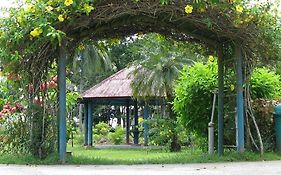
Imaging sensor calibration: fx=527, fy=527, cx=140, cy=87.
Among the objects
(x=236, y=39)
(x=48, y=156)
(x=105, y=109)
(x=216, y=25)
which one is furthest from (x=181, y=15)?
(x=105, y=109)

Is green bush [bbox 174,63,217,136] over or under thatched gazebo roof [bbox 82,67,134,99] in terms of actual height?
under

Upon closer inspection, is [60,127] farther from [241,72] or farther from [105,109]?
[105,109]

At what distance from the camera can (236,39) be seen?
9.39 metres

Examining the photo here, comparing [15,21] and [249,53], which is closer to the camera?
[15,21]

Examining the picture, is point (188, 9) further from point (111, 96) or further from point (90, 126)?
point (90, 126)

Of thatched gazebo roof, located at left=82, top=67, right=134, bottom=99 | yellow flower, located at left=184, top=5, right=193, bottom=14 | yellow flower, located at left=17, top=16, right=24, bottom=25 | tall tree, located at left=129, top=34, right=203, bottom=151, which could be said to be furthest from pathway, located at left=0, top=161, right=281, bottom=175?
thatched gazebo roof, located at left=82, top=67, right=134, bottom=99

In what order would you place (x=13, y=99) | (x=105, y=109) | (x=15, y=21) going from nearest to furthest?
(x=15, y=21) → (x=13, y=99) → (x=105, y=109)

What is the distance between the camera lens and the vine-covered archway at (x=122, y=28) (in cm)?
826

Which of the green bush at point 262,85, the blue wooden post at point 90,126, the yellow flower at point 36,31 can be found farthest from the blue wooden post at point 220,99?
the blue wooden post at point 90,126

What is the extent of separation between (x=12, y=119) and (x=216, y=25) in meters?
4.35

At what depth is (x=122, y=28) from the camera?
10.0 metres

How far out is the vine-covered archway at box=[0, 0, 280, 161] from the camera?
826cm

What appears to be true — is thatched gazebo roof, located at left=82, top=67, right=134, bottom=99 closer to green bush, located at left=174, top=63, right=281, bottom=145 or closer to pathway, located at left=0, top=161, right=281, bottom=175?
green bush, located at left=174, top=63, right=281, bottom=145

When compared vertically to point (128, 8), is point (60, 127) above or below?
below
